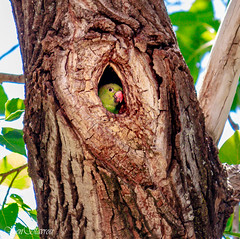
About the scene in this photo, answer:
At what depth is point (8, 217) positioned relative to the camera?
1.73m

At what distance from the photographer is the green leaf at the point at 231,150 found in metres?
1.90

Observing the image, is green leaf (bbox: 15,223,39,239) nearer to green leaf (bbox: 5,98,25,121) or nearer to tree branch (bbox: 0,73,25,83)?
green leaf (bbox: 5,98,25,121)

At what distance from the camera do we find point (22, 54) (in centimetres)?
157

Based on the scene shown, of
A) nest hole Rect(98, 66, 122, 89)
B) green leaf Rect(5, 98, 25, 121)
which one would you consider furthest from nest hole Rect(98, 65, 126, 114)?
green leaf Rect(5, 98, 25, 121)

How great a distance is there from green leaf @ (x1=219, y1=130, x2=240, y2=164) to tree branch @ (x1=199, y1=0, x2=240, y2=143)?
112mm

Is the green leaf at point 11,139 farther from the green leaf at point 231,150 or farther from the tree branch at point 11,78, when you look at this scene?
the green leaf at point 231,150

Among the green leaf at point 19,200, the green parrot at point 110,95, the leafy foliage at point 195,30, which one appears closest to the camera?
the green parrot at point 110,95

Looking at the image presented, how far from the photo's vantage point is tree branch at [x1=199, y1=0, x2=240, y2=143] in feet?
6.12

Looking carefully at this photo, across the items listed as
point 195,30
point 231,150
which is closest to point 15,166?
point 231,150

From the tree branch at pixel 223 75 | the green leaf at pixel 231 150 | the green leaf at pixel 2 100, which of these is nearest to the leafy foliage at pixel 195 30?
the tree branch at pixel 223 75

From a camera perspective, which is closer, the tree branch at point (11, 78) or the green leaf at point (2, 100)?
the green leaf at point (2, 100)

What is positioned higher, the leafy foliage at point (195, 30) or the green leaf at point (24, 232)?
the leafy foliage at point (195, 30)

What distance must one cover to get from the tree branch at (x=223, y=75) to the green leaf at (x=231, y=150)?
0.37 feet

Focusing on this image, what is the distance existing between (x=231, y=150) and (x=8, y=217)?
1.40 m
